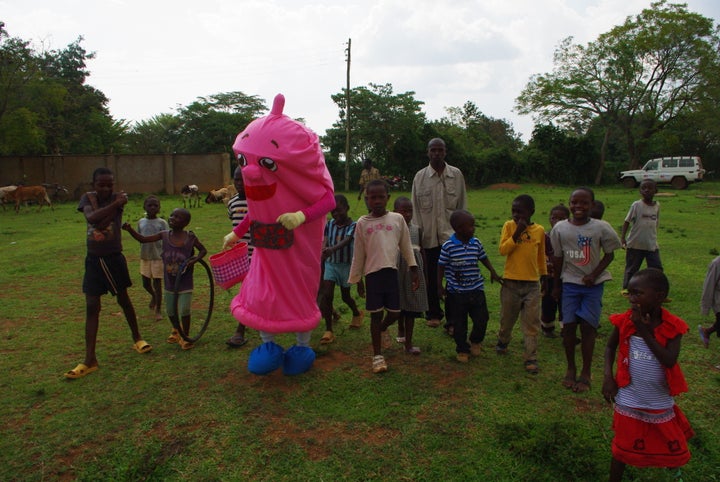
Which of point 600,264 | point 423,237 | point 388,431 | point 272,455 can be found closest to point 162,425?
point 272,455

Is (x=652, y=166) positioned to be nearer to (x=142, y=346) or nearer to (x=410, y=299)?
(x=410, y=299)

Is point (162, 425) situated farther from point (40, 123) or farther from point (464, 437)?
point (40, 123)

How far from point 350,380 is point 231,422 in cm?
105

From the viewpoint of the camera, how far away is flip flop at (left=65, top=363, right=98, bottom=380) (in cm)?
428

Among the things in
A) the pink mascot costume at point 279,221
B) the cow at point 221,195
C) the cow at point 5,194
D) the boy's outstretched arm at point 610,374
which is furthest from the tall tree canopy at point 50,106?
the boy's outstretched arm at point 610,374

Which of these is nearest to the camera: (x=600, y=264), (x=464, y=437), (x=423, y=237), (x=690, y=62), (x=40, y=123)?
(x=464, y=437)

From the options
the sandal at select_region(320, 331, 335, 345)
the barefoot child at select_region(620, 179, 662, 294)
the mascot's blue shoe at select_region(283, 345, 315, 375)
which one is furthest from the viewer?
the barefoot child at select_region(620, 179, 662, 294)

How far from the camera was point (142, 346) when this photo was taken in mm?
4883

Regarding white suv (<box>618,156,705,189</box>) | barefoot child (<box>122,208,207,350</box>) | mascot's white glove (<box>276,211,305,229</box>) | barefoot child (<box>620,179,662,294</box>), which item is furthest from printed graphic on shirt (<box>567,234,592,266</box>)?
white suv (<box>618,156,705,189</box>)

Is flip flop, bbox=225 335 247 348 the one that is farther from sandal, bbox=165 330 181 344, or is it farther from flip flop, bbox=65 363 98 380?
flip flop, bbox=65 363 98 380

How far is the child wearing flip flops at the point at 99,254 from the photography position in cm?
437

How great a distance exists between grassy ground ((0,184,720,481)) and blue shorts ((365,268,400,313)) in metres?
0.56

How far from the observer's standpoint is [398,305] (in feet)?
14.7

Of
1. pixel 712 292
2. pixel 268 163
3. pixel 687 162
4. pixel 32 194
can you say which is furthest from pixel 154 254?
pixel 687 162
